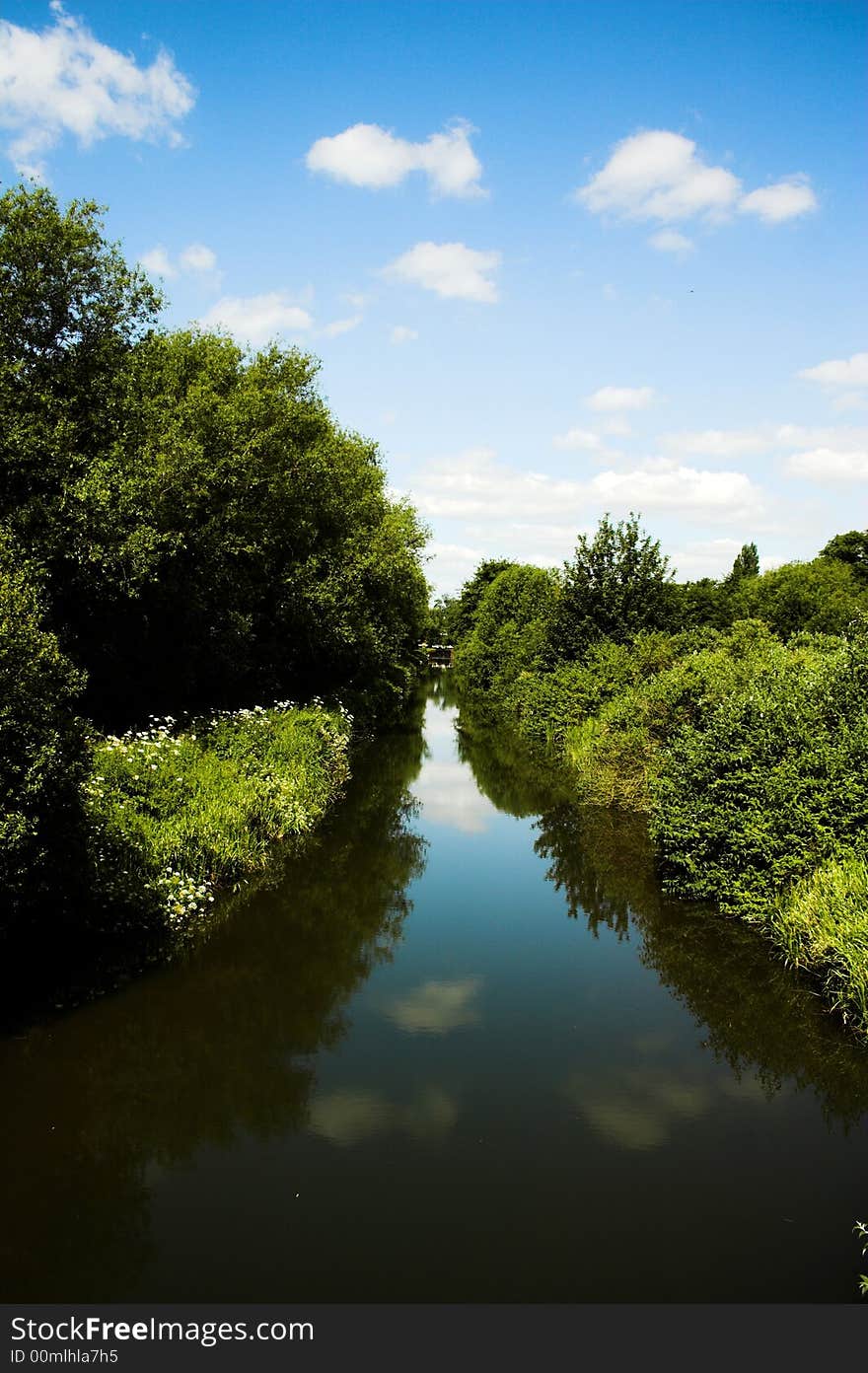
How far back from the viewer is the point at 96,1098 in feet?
26.9

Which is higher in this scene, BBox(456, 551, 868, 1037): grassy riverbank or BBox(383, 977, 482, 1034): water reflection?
BBox(456, 551, 868, 1037): grassy riverbank

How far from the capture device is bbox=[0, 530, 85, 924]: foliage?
8.43 metres

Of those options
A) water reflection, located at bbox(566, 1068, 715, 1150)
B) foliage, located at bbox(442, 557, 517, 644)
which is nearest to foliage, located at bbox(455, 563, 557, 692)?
foliage, located at bbox(442, 557, 517, 644)

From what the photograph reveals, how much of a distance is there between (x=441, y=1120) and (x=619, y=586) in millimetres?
24844

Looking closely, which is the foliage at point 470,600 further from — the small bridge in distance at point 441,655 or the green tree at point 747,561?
the green tree at point 747,561

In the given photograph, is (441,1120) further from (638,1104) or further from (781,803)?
(781,803)

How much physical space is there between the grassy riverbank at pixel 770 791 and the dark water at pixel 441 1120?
2.43 ft

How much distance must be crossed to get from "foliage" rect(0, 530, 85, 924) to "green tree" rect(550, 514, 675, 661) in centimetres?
2347

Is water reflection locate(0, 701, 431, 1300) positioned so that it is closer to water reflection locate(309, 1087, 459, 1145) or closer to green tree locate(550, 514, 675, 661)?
water reflection locate(309, 1087, 459, 1145)

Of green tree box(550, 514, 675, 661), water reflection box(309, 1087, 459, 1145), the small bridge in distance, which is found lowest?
water reflection box(309, 1087, 459, 1145)

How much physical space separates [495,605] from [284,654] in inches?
1126

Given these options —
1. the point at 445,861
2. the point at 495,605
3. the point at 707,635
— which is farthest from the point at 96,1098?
the point at 495,605

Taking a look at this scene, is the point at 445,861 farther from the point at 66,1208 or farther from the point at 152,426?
the point at 152,426

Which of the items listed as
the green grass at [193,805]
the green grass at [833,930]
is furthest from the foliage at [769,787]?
the green grass at [193,805]
